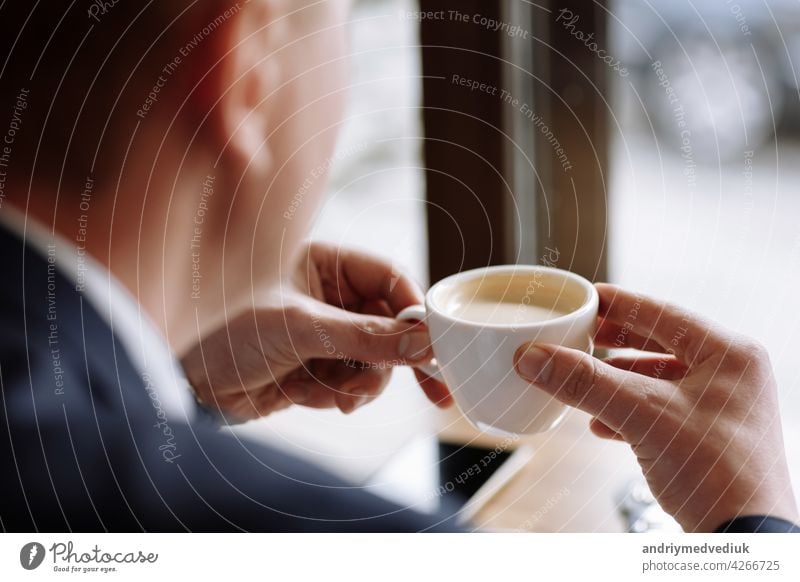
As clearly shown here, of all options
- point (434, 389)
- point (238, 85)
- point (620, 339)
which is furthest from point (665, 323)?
point (238, 85)

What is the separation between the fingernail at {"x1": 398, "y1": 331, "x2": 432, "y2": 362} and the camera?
18.4 inches

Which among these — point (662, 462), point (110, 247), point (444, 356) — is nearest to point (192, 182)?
point (110, 247)

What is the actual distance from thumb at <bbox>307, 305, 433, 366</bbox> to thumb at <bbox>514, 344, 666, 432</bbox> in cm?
8

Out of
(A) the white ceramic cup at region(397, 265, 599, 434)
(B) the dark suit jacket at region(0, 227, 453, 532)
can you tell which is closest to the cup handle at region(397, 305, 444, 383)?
(A) the white ceramic cup at region(397, 265, 599, 434)

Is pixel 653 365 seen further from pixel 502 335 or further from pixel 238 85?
pixel 238 85

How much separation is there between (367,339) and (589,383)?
0.45ft

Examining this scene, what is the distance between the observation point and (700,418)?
0.41 meters

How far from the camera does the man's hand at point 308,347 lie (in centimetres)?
53

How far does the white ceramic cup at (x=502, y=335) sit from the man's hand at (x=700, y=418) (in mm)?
10

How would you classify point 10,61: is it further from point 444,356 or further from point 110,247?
point 444,356

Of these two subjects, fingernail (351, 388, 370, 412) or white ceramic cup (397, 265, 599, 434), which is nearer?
white ceramic cup (397, 265, 599, 434)

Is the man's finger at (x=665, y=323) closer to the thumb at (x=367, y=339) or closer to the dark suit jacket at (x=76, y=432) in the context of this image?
the thumb at (x=367, y=339)

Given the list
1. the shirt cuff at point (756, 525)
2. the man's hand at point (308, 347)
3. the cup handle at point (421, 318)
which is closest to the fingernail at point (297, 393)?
the man's hand at point (308, 347)

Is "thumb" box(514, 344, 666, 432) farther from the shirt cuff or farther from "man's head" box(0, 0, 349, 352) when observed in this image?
"man's head" box(0, 0, 349, 352)
